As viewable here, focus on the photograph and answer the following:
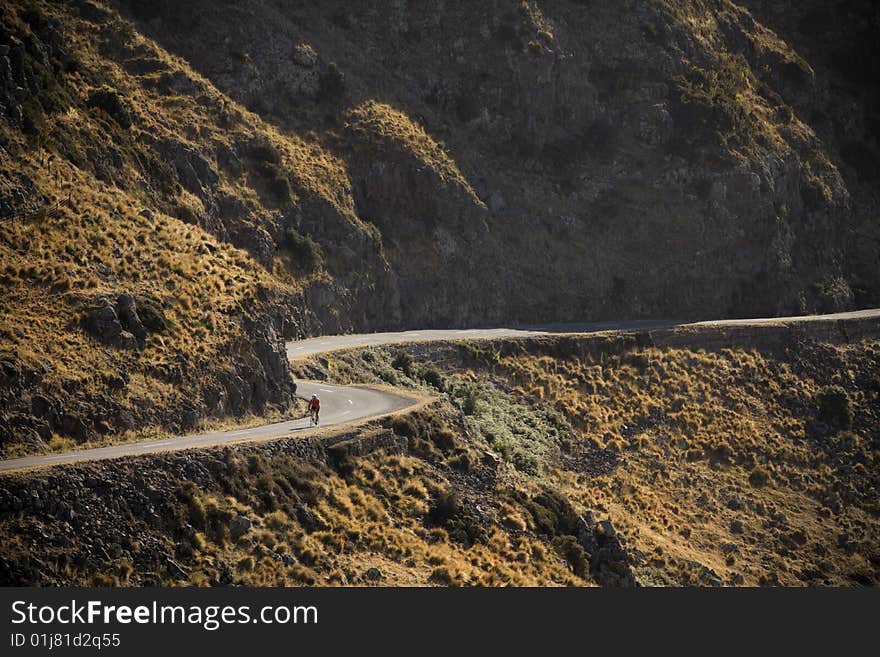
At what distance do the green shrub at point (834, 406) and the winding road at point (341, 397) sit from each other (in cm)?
664

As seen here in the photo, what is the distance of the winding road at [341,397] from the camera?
1487 inches

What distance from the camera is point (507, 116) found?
93250 mm

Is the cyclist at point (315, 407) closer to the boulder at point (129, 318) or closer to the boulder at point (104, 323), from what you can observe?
the boulder at point (129, 318)

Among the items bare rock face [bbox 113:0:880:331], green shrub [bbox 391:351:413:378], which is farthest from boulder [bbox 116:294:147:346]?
bare rock face [bbox 113:0:880:331]

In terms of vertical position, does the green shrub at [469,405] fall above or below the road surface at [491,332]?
below

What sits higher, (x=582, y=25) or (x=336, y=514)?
(x=582, y=25)

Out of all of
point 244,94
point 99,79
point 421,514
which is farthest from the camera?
point 244,94

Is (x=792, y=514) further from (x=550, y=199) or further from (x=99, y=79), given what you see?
(x=99, y=79)

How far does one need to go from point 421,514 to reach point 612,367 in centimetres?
3315

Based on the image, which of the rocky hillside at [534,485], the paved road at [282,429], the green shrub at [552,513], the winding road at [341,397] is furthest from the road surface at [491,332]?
the green shrub at [552,513]

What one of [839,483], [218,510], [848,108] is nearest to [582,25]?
[848,108]

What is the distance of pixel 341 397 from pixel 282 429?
399 inches

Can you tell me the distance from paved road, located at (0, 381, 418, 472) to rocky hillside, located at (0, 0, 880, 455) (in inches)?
50.5

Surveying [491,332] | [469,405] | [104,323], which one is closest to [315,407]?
[104,323]
